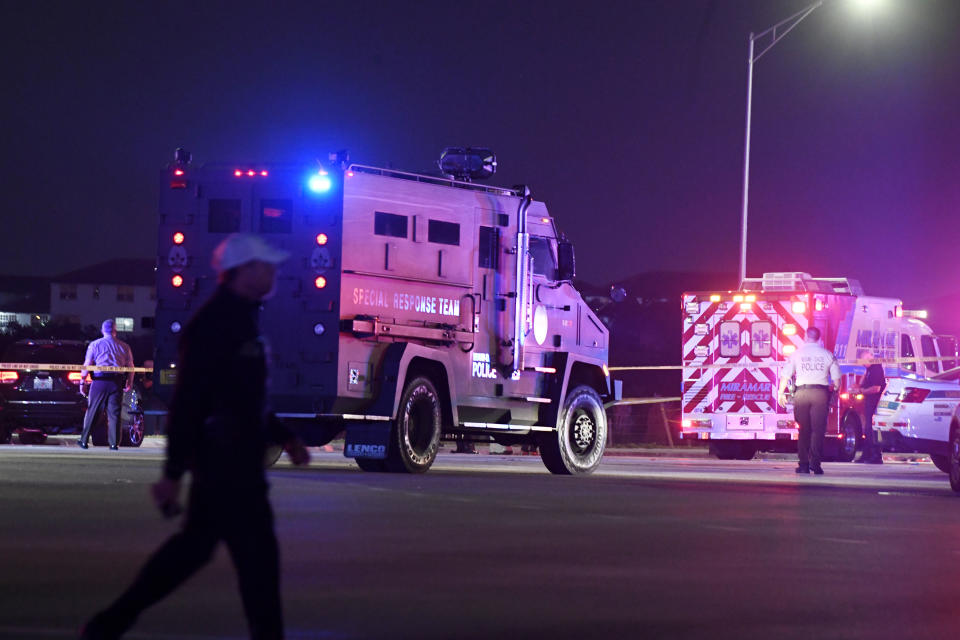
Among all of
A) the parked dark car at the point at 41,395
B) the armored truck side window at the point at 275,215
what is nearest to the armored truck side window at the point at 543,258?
the armored truck side window at the point at 275,215

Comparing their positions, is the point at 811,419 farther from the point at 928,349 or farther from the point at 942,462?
the point at 928,349

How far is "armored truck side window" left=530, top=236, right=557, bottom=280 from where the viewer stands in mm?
22781

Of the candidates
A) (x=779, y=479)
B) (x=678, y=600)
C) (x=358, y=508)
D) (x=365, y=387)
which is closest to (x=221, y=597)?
(x=678, y=600)

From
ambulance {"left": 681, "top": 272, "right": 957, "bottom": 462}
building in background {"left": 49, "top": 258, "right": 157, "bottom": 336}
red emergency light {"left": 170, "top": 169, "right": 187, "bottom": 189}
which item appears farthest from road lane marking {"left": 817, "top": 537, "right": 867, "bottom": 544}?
building in background {"left": 49, "top": 258, "right": 157, "bottom": 336}

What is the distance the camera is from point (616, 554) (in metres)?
11.7

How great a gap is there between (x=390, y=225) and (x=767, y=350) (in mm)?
10770

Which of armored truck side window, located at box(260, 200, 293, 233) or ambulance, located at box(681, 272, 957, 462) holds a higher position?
armored truck side window, located at box(260, 200, 293, 233)

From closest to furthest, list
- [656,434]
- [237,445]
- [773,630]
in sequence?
[237,445], [773,630], [656,434]

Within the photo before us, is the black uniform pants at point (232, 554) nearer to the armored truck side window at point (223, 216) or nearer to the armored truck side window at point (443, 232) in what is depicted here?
the armored truck side window at point (223, 216)

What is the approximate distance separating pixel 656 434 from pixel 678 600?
3300cm

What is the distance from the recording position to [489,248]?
72.3ft

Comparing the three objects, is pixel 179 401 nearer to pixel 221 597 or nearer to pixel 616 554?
pixel 221 597

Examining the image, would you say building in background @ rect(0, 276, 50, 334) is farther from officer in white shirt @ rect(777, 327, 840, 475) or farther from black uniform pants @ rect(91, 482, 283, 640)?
black uniform pants @ rect(91, 482, 283, 640)

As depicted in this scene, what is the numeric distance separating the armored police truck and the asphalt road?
1.20m
